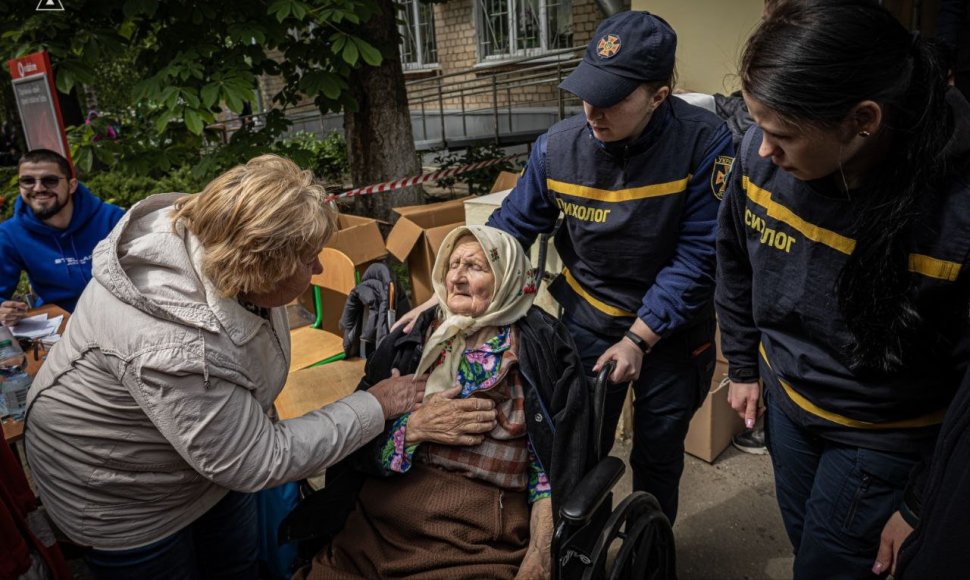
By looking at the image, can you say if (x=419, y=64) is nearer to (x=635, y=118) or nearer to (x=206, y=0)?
(x=206, y=0)

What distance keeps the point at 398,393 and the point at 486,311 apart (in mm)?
353

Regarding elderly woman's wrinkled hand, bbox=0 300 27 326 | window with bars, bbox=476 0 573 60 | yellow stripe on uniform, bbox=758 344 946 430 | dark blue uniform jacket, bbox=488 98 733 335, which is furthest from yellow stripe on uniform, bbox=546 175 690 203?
window with bars, bbox=476 0 573 60

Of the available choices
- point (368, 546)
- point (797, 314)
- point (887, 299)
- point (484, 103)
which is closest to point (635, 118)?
point (797, 314)

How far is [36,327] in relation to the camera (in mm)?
2984

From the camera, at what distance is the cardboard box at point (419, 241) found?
4156 mm

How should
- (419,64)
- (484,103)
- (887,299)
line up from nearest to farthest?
(887,299) < (484,103) < (419,64)

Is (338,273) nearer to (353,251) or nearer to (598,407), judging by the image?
(353,251)

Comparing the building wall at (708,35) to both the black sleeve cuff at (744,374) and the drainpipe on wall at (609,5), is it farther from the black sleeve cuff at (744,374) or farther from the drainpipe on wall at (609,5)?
the black sleeve cuff at (744,374)

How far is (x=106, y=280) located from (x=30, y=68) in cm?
339

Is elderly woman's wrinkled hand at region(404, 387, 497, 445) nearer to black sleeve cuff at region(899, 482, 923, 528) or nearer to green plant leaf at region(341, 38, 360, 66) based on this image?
black sleeve cuff at region(899, 482, 923, 528)

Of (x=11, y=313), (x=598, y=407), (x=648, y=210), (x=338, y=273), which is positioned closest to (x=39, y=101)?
(x=11, y=313)

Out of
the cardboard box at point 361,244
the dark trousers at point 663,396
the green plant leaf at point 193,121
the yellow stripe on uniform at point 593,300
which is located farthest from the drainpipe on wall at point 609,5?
the dark trousers at point 663,396

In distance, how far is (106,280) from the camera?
1.37 m

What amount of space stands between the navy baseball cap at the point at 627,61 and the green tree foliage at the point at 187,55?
2.42m
